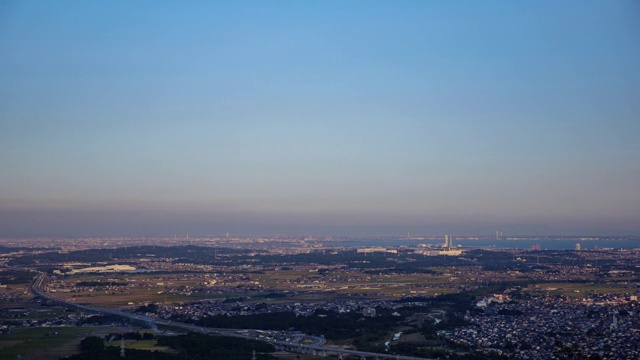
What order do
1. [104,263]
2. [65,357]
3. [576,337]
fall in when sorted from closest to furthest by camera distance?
[65,357]
[576,337]
[104,263]

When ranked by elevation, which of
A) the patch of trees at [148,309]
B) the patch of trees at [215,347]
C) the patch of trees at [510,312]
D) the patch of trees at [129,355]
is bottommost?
the patch of trees at [148,309]

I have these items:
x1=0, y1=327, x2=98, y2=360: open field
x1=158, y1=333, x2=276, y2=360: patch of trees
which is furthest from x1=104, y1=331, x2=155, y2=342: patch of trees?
x1=0, y1=327, x2=98, y2=360: open field

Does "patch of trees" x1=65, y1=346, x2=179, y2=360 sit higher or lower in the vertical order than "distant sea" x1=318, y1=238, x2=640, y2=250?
lower

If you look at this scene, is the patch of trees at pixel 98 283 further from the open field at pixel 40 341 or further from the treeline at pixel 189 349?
the treeline at pixel 189 349

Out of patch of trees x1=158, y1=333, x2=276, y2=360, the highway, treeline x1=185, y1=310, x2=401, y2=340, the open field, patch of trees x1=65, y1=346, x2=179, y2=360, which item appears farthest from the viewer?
treeline x1=185, y1=310, x2=401, y2=340

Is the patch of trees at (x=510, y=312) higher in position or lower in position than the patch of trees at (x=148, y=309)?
higher

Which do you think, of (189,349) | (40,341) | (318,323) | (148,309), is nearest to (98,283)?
(148,309)

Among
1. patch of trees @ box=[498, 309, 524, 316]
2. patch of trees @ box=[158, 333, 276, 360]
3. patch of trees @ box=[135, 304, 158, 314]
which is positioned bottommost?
patch of trees @ box=[135, 304, 158, 314]

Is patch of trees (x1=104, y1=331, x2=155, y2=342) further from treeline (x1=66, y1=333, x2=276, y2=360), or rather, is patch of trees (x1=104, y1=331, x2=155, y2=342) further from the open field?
the open field

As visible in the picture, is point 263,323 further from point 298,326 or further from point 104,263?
point 104,263

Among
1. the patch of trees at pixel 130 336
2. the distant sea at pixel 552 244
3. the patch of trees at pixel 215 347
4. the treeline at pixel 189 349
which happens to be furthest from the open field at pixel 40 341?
the distant sea at pixel 552 244

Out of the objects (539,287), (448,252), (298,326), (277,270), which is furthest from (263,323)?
(448,252)
